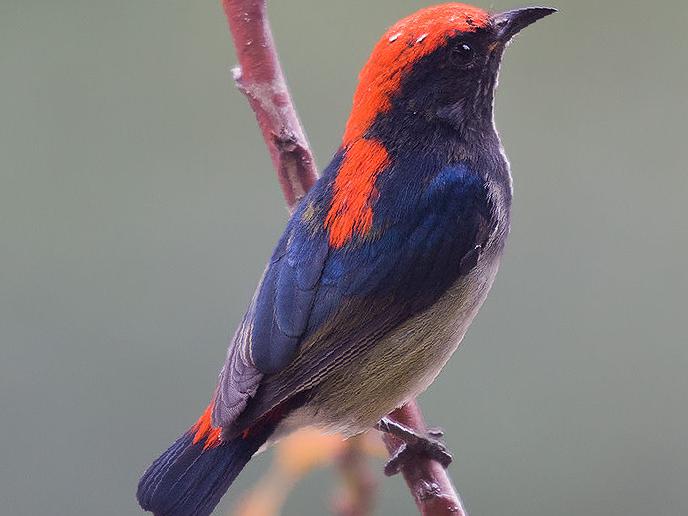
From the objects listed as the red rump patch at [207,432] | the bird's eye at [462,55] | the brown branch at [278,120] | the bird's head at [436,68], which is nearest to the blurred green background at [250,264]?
the red rump patch at [207,432]

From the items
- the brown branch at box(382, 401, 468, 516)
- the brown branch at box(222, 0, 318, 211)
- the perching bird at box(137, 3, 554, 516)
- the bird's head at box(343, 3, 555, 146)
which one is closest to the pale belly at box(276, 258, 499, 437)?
the perching bird at box(137, 3, 554, 516)

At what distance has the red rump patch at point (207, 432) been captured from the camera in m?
3.24

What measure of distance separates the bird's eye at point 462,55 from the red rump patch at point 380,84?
46 millimetres

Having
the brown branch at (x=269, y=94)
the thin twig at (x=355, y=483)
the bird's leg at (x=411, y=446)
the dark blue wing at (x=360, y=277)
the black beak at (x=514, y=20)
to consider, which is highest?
the brown branch at (x=269, y=94)

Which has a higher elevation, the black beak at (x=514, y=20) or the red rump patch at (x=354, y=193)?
the black beak at (x=514, y=20)

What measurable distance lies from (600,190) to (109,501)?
89.1 inches

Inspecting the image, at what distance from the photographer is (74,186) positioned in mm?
5238

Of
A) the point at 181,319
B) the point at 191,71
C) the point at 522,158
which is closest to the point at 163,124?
the point at 191,71

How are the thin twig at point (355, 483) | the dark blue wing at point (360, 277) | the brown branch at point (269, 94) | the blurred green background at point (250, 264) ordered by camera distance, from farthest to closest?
the blurred green background at point (250, 264), the brown branch at point (269, 94), the dark blue wing at point (360, 277), the thin twig at point (355, 483)

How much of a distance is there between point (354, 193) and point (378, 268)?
0.21 m

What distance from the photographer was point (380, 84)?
3.36 meters

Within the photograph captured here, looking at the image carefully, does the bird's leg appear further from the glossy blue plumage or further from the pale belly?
the glossy blue plumage

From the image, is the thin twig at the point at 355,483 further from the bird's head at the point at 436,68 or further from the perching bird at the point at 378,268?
the bird's head at the point at 436,68

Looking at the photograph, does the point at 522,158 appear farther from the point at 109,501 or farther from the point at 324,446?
the point at 324,446
